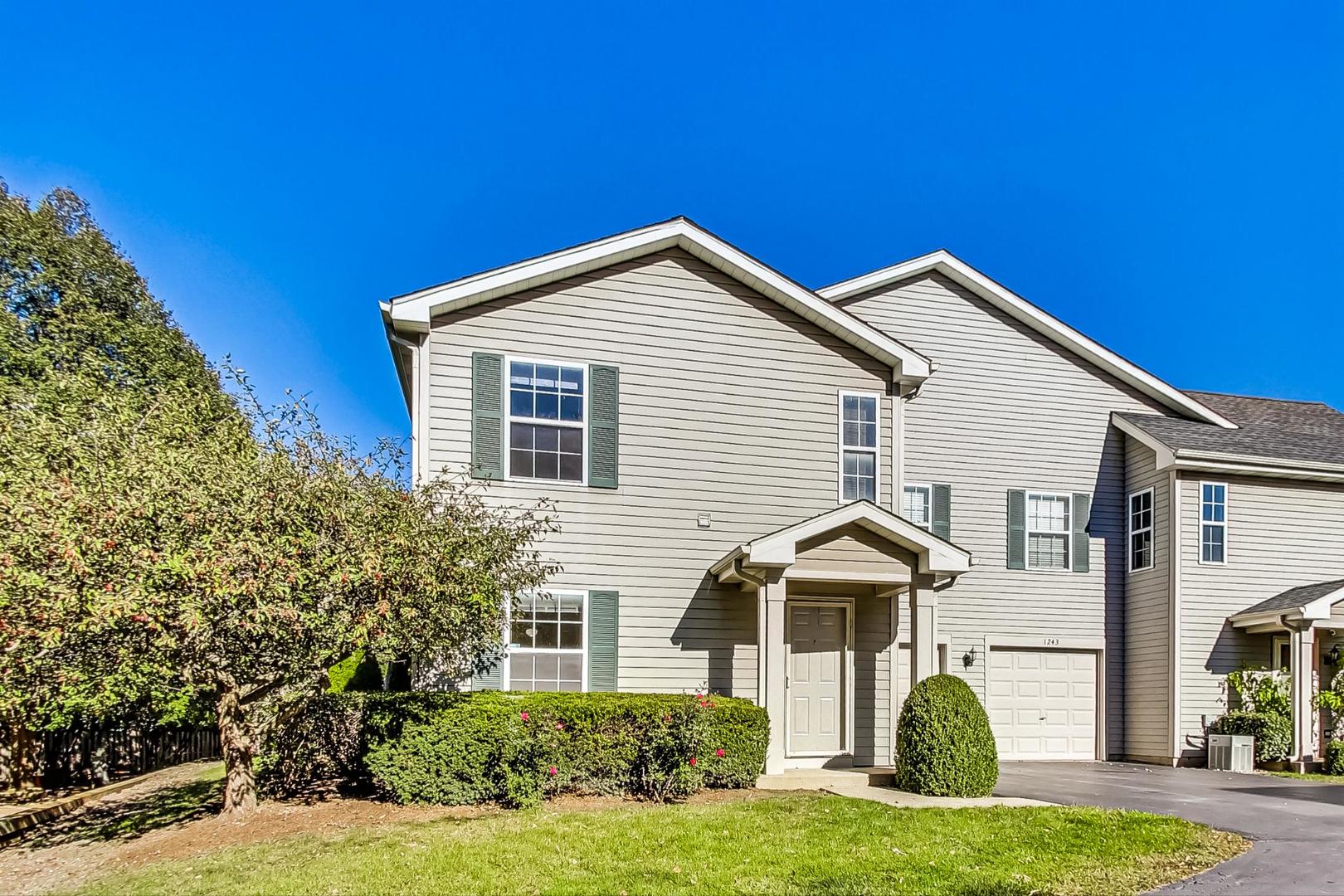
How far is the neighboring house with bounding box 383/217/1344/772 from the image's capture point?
11.7 meters

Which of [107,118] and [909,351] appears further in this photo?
[107,118]

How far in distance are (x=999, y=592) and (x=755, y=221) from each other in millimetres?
30953

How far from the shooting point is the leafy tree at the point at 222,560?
7.67m

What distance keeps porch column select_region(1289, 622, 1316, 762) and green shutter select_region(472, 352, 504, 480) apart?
13228 millimetres

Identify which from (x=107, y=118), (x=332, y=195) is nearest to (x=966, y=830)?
(x=107, y=118)

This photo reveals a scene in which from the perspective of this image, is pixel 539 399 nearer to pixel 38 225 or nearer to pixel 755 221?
pixel 38 225

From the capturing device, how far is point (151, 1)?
1608 centimetres

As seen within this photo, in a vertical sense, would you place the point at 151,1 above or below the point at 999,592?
above

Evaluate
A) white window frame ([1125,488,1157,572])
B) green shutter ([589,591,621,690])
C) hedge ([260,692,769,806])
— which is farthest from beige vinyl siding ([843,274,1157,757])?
hedge ([260,692,769,806])

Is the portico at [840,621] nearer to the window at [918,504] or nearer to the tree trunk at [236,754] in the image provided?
the window at [918,504]

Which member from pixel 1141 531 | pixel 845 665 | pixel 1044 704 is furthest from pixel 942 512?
pixel 845 665

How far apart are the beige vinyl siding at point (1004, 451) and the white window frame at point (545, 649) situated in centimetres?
698

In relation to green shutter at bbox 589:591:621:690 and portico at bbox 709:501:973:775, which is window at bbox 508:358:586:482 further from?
portico at bbox 709:501:973:775

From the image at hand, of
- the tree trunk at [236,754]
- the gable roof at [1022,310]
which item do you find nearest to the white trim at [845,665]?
the gable roof at [1022,310]
